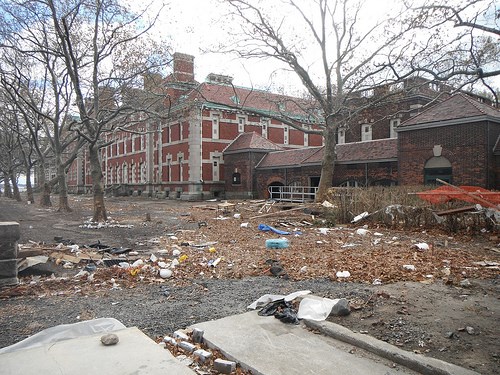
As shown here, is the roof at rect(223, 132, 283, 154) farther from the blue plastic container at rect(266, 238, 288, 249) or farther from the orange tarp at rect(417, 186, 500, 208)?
the blue plastic container at rect(266, 238, 288, 249)

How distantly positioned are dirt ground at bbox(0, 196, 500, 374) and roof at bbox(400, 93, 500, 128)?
1156 centimetres

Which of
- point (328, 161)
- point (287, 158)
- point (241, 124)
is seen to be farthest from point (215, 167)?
point (328, 161)

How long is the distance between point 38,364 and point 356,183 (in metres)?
25.7

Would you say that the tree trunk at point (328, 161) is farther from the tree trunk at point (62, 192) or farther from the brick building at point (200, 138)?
the tree trunk at point (62, 192)

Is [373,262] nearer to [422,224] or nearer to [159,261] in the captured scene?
[159,261]

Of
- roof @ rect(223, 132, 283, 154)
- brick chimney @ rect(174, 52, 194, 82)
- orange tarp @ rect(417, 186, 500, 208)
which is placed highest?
brick chimney @ rect(174, 52, 194, 82)

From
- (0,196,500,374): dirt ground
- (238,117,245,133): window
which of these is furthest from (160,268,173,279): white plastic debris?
(238,117,245,133): window

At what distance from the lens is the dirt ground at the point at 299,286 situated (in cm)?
436

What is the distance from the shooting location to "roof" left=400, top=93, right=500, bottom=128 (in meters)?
20.5

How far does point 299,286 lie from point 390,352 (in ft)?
9.06

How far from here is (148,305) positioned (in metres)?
5.59

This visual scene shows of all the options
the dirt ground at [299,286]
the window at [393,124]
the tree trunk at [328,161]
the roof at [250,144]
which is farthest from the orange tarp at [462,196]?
the roof at [250,144]

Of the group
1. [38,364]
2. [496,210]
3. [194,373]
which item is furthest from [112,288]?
[496,210]

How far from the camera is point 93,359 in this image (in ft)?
11.4
